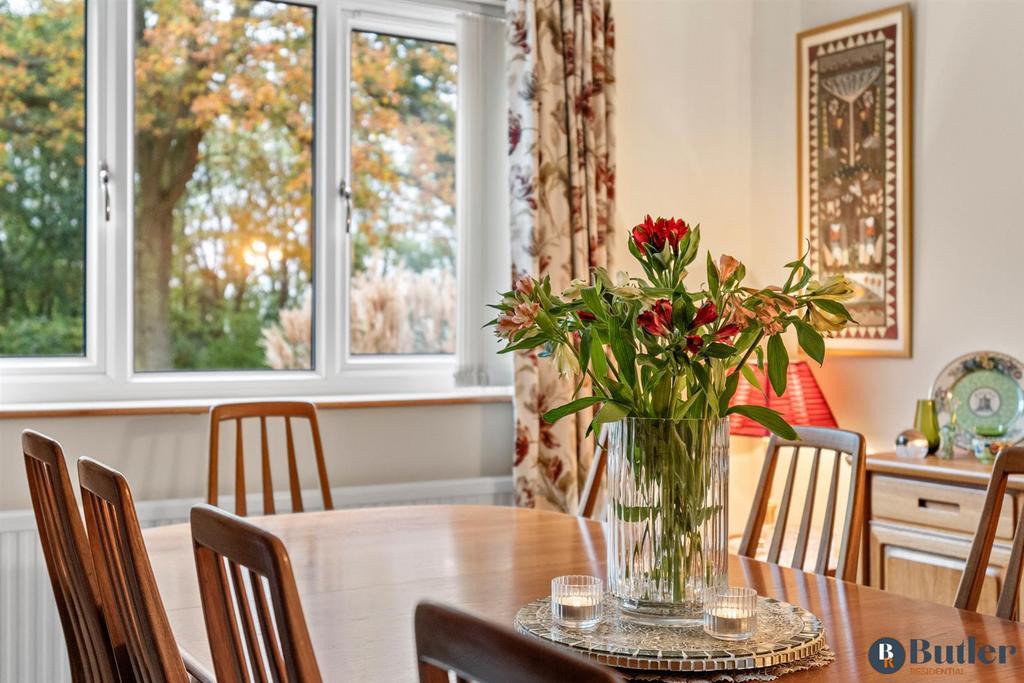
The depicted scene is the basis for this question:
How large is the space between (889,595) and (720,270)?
2.18 ft

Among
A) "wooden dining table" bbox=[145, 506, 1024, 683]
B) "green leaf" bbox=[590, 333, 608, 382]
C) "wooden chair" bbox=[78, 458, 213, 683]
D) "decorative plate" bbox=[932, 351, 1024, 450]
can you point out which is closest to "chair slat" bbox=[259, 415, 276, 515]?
"wooden dining table" bbox=[145, 506, 1024, 683]

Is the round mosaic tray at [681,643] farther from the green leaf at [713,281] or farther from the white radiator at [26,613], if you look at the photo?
the white radiator at [26,613]

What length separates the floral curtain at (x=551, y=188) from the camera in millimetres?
3377

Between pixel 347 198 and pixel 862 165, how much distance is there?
1.75m

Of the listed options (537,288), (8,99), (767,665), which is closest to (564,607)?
(767,665)

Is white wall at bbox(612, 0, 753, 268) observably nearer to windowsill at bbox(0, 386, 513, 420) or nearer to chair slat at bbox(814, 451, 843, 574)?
windowsill at bbox(0, 386, 513, 420)

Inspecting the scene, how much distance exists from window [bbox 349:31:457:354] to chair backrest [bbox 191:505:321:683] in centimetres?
248

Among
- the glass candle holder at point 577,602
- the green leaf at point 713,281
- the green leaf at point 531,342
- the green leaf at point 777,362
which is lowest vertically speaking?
the glass candle holder at point 577,602

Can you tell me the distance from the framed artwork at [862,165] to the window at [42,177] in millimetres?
2314

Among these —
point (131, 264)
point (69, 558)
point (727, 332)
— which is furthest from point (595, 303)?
point (131, 264)

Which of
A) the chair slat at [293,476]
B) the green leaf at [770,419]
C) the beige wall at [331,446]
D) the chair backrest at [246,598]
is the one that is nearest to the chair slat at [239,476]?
the chair slat at [293,476]

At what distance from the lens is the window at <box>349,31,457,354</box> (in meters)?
3.51

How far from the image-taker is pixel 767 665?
1.33 meters

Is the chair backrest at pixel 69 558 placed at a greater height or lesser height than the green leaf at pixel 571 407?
lesser
